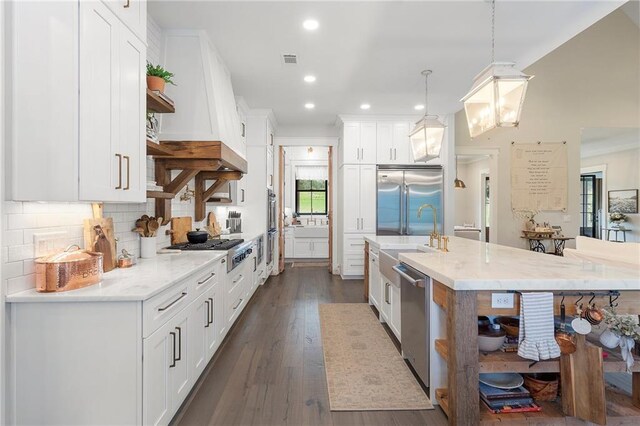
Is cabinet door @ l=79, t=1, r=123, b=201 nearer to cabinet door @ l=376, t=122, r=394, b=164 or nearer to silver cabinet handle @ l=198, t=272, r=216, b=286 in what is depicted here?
silver cabinet handle @ l=198, t=272, r=216, b=286

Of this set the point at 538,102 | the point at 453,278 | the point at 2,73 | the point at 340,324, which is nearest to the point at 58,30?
the point at 2,73

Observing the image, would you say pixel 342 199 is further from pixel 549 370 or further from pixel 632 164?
pixel 632 164

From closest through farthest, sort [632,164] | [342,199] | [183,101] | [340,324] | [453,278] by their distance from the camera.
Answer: [453,278], [183,101], [340,324], [342,199], [632,164]

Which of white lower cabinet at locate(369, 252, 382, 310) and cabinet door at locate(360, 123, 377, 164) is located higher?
cabinet door at locate(360, 123, 377, 164)

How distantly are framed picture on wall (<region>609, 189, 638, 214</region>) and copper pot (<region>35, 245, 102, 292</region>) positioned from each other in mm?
10545

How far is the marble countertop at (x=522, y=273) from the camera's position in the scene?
66.4 inches

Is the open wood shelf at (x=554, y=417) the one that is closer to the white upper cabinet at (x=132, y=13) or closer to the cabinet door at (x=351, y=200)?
the white upper cabinet at (x=132, y=13)

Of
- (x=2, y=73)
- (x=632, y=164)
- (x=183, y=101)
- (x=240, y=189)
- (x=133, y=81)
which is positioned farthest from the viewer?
(x=632, y=164)

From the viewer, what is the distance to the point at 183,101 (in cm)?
296

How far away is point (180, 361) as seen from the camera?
6.46 ft

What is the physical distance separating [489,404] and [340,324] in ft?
6.38

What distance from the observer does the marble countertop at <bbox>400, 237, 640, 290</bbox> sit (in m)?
1.69

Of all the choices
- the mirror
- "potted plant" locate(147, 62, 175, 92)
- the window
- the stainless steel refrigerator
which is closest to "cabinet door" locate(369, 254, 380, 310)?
the stainless steel refrigerator

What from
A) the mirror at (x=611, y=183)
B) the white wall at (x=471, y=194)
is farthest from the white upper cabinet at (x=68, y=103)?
the white wall at (x=471, y=194)
